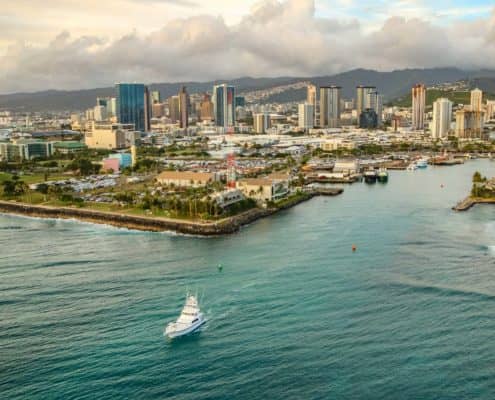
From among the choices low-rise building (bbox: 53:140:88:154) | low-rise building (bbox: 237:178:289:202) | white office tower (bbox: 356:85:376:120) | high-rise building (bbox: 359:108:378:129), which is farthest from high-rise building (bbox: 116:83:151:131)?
low-rise building (bbox: 237:178:289:202)

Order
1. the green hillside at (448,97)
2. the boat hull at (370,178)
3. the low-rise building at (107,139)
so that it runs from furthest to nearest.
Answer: the green hillside at (448,97) → the low-rise building at (107,139) → the boat hull at (370,178)

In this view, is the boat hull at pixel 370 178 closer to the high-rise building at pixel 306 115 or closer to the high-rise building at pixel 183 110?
the high-rise building at pixel 306 115

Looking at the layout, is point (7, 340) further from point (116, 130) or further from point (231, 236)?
point (116, 130)

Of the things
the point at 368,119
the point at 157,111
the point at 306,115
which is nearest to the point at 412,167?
the point at 306,115

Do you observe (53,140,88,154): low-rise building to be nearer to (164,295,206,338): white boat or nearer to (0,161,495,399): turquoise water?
(0,161,495,399): turquoise water

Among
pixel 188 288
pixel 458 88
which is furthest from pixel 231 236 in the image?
pixel 458 88

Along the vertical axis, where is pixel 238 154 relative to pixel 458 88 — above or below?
below

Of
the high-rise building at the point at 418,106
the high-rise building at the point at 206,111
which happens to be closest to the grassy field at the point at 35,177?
the high-rise building at the point at 418,106
